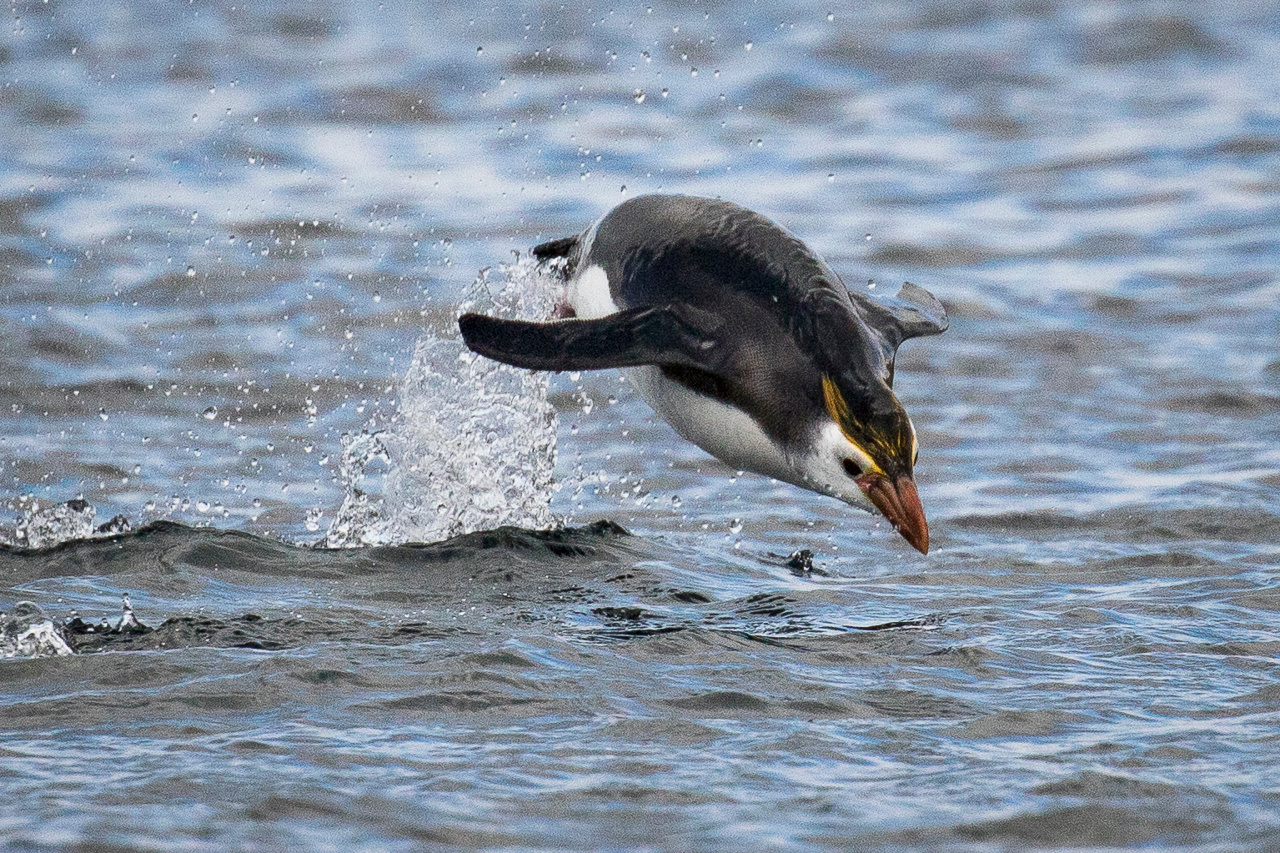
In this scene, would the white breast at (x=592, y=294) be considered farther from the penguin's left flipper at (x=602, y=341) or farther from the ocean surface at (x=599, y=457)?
the penguin's left flipper at (x=602, y=341)

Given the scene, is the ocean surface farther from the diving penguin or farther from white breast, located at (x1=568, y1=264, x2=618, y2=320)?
the diving penguin

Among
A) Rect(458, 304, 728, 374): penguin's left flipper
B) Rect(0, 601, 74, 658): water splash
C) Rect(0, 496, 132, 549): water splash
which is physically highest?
Rect(458, 304, 728, 374): penguin's left flipper

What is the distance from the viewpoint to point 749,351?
477 centimetres

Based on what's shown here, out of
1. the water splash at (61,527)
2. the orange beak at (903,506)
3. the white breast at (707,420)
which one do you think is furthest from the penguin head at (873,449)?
the water splash at (61,527)

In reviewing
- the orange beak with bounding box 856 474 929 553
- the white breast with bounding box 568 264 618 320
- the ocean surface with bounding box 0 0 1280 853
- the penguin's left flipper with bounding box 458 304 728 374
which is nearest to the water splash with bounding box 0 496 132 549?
the ocean surface with bounding box 0 0 1280 853

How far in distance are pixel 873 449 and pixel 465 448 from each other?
73.0 inches

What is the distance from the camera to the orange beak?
4.48m

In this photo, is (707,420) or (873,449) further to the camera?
Result: (707,420)

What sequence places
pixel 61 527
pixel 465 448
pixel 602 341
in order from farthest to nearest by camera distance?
pixel 465 448 < pixel 61 527 < pixel 602 341

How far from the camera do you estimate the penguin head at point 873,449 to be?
4492 mm

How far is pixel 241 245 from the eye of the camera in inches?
392

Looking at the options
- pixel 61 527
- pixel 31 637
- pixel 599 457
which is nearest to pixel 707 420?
pixel 31 637

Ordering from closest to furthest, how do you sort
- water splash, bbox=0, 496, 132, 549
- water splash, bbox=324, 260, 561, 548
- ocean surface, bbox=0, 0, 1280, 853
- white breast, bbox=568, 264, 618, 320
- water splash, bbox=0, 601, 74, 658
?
ocean surface, bbox=0, 0, 1280, 853, water splash, bbox=0, 601, 74, 658, white breast, bbox=568, 264, 618, 320, water splash, bbox=0, 496, 132, 549, water splash, bbox=324, 260, 561, 548

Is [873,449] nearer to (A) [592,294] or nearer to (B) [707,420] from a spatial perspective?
(B) [707,420]
